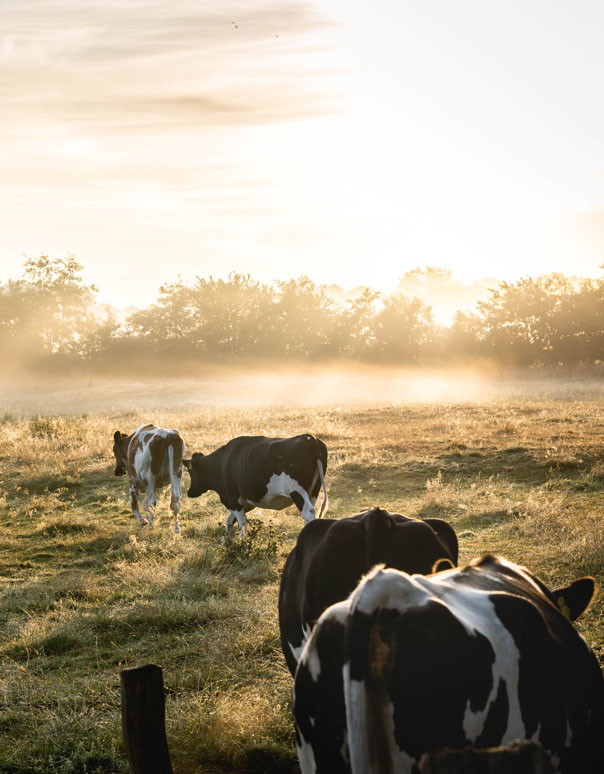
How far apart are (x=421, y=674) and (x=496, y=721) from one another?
1.17ft

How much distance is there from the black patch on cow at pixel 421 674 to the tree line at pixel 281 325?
5207 cm

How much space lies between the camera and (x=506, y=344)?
5469 centimetres

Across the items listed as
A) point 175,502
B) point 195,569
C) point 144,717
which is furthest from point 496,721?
point 175,502

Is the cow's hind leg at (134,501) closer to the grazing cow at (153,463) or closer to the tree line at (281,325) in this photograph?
the grazing cow at (153,463)

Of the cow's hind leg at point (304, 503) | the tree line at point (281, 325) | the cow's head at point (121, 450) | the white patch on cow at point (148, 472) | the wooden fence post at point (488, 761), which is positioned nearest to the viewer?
the wooden fence post at point (488, 761)

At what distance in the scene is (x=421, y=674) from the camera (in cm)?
235

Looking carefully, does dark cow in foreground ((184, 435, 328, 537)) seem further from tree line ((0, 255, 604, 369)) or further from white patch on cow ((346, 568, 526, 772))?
tree line ((0, 255, 604, 369))

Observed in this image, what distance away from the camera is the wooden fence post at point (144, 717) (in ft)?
10.4

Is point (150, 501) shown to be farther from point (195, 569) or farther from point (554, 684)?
point (554, 684)

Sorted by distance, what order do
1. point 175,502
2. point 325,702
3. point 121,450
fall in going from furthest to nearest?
1. point 121,450
2. point 175,502
3. point 325,702

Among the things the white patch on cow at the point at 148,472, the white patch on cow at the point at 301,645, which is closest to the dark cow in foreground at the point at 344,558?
the white patch on cow at the point at 301,645

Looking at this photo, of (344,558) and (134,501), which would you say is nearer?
(344,558)

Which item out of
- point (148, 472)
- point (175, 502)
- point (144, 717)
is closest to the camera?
point (144, 717)

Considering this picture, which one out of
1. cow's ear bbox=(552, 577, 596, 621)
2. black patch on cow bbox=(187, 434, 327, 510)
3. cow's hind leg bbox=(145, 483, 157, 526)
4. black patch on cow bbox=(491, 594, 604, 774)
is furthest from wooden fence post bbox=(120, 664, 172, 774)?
cow's hind leg bbox=(145, 483, 157, 526)
